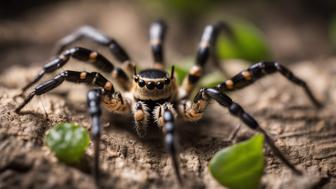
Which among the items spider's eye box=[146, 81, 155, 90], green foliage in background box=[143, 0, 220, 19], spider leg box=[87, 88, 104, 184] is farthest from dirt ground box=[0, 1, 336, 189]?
green foliage in background box=[143, 0, 220, 19]

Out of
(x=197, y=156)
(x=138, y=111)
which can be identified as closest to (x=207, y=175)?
(x=197, y=156)

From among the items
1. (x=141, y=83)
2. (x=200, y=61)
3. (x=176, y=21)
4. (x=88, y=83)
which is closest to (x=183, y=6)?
(x=176, y=21)

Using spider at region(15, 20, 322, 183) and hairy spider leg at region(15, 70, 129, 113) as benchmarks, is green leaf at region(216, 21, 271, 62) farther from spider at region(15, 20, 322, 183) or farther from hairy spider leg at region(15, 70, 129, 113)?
hairy spider leg at region(15, 70, 129, 113)

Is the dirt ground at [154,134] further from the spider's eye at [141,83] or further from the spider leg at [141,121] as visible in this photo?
the spider's eye at [141,83]

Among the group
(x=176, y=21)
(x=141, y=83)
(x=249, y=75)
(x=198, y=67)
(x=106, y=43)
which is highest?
(x=176, y=21)

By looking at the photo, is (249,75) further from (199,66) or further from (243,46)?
(243,46)

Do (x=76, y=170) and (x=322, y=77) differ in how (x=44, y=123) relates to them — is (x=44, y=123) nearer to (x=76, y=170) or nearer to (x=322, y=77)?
(x=76, y=170)
